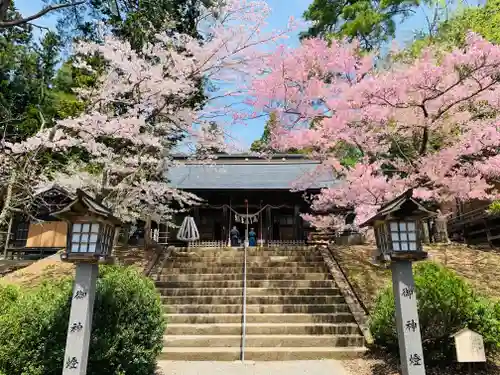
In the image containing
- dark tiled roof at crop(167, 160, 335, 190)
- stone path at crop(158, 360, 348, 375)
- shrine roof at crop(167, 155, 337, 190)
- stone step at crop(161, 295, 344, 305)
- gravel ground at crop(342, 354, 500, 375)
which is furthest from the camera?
dark tiled roof at crop(167, 160, 335, 190)

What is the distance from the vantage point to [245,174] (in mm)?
21188

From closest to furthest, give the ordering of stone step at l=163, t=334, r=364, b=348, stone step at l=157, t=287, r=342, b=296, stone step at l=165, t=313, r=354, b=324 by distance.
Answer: stone step at l=163, t=334, r=364, b=348, stone step at l=165, t=313, r=354, b=324, stone step at l=157, t=287, r=342, b=296

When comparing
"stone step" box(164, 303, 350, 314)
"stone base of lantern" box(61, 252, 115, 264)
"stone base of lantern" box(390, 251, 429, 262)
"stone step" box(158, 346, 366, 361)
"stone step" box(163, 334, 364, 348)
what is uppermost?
"stone base of lantern" box(390, 251, 429, 262)

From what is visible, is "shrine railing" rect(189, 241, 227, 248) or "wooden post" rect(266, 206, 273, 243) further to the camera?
"wooden post" rect(266, 206, 273, 243)

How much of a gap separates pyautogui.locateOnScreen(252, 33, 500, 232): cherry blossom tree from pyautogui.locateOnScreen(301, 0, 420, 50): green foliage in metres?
9.29

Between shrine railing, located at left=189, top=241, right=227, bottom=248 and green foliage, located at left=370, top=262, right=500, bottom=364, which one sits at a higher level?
shrine railing, located at left=189, top=241, right=227, bottom=248

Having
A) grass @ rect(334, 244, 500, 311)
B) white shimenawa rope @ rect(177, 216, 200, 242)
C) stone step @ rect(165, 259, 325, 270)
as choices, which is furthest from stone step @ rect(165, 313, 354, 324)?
white shimenawa rope @ rect(177, 216, 200, 242)

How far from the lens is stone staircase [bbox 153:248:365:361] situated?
7.00m

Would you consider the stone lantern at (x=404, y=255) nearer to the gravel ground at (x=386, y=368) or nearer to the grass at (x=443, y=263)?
the gravel ground at (x=386, y=368)

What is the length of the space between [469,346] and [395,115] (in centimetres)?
685

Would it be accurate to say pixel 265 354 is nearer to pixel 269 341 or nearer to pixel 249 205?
pixel 269 341

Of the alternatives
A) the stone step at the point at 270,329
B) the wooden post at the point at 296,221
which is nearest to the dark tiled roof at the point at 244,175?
the wooden post at the point at 296,221

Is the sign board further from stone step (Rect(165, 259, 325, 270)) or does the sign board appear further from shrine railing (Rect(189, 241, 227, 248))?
shrine railing (Rect(189, 241, 227, 248))

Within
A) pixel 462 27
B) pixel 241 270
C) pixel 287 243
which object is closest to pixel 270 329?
pixel 241 270
